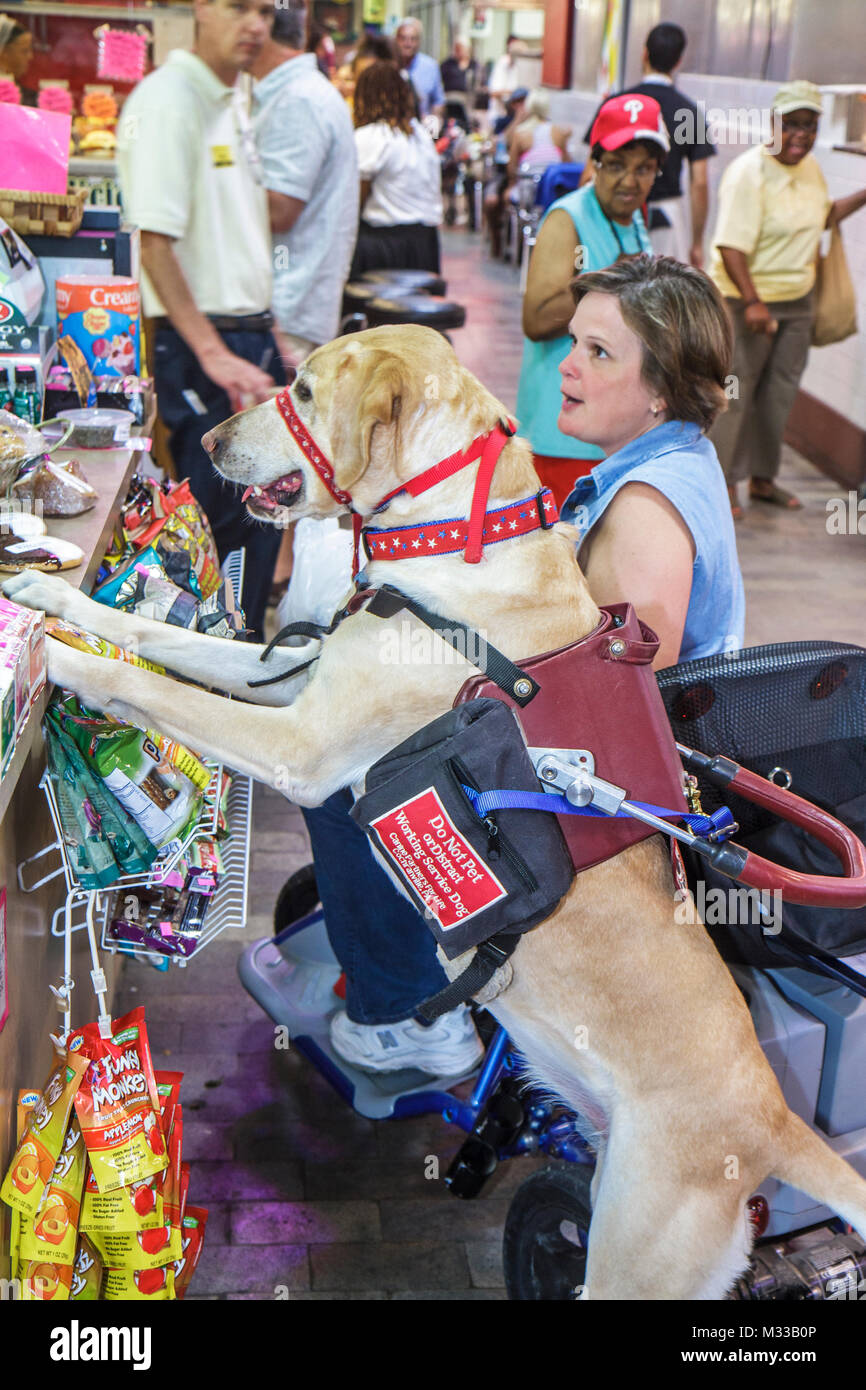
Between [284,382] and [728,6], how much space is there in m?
7.44

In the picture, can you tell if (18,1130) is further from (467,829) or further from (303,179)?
(303,179)

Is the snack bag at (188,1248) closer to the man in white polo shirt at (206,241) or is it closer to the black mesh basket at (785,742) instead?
the black mesh basket at (785,742)

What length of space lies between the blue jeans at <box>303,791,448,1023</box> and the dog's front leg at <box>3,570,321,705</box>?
29cm

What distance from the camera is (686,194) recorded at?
7.16 meters

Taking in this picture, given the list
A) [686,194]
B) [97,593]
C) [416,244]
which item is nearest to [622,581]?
[97,593]

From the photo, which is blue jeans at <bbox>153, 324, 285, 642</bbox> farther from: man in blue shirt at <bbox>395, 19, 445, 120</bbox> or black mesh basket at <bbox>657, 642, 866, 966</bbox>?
man in blue shirt at <bbox>395, 19, 445, 120</bbox>

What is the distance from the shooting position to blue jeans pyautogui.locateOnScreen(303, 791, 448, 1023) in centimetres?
256

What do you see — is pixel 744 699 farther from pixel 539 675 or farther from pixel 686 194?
pixel 686 194

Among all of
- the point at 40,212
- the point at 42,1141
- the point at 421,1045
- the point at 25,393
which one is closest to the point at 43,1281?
the point at 42,1141

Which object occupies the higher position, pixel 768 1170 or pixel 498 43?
pixel 498 43

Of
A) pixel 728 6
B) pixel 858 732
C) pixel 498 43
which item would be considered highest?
pixel 498 43

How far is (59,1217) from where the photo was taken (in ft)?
5.83

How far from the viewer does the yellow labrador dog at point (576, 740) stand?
1793mm

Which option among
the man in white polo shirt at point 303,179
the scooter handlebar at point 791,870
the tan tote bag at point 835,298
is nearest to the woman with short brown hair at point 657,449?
the scooter handlebar at point 791,870
